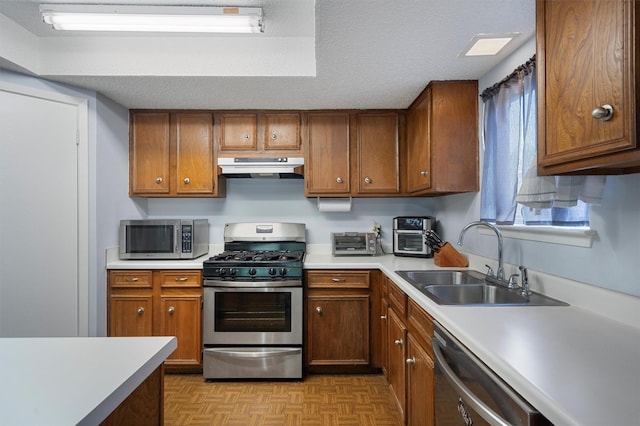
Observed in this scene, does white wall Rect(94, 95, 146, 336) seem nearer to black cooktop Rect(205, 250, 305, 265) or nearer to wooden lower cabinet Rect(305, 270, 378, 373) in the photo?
black cooktop Rect(205, 250, 305, 265)

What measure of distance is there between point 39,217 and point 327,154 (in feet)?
6.97

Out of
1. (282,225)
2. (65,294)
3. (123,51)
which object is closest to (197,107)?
(123,51)

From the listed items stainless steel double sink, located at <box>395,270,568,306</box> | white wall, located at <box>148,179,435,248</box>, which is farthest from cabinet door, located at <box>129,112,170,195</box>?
stainless steel double sink, located at <box>395,270,568,306</box>

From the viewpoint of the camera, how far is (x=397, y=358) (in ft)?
6.59

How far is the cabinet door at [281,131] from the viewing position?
2854mm

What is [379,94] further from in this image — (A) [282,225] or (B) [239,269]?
(B) [239,269]

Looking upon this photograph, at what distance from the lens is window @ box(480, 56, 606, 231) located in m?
1.27

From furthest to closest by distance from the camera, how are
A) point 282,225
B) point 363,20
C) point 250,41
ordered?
point 282,225 → point 250,41 → point 363,20

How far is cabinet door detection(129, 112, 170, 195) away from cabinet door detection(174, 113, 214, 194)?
107mm

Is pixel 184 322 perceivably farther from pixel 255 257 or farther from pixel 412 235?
pixel 412 235

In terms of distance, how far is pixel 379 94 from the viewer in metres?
2.49

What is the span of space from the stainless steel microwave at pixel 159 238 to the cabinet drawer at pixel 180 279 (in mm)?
172

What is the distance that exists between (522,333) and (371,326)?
5.26 feet

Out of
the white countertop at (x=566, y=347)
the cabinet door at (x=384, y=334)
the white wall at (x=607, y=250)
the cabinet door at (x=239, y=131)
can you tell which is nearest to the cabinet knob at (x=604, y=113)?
the white wall at (x=607, y=250)
